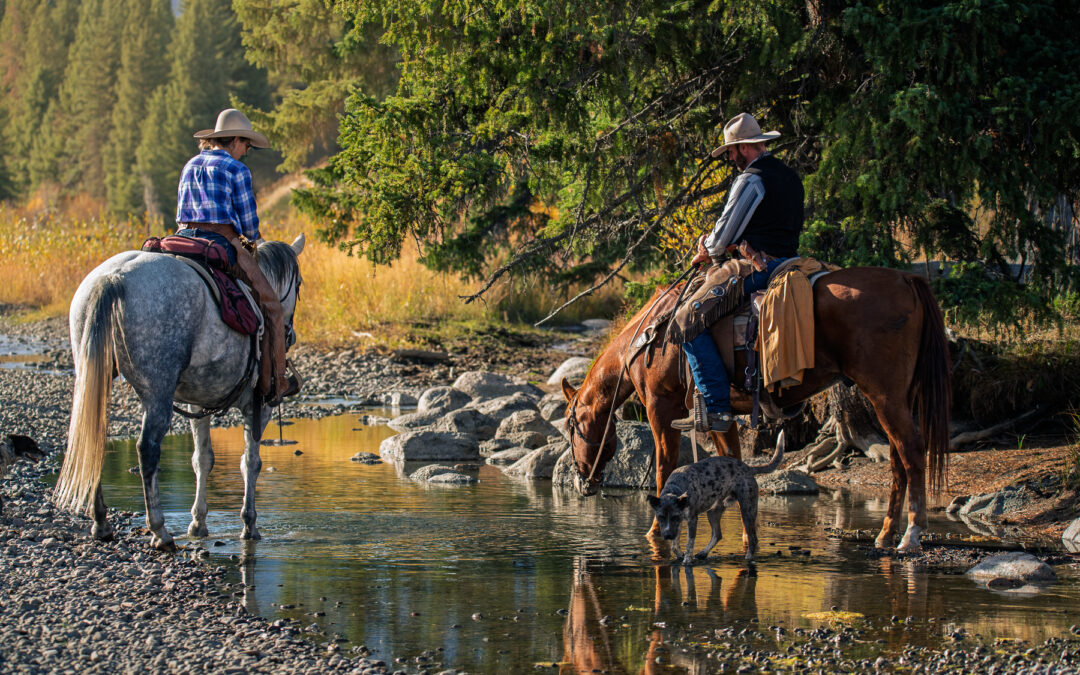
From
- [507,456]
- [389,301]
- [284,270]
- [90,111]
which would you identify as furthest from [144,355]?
[90,111]

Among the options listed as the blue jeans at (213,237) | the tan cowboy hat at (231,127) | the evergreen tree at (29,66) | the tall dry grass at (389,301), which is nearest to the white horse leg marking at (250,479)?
the blue jeans at (213,237)

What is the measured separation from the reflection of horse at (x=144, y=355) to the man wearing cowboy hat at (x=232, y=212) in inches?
12.1

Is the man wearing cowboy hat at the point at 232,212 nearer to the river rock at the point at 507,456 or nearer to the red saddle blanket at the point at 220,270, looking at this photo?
the red saddle blanket at the point at 220,270

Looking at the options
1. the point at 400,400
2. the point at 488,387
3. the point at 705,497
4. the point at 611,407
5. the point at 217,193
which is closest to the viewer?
the point at 705,497

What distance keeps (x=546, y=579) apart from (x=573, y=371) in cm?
1027

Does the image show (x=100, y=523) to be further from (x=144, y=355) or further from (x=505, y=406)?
(x=505, y=406)

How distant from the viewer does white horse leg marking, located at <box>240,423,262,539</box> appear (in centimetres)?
799

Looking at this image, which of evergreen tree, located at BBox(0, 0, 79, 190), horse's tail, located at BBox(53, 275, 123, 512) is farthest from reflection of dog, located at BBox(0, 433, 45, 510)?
evergreen tree, located at BBox(0, 0, 79, 190)

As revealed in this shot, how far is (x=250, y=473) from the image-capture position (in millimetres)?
8109

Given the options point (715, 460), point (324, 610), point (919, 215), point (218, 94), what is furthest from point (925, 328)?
point (218, 94)

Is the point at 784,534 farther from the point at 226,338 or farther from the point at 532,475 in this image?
the point at 226,338

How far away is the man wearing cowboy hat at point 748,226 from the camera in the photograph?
7883 mm

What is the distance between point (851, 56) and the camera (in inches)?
409

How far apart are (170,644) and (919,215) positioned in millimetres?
7172
